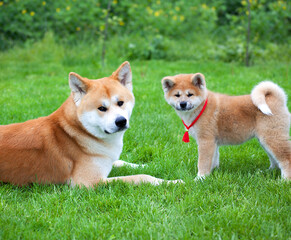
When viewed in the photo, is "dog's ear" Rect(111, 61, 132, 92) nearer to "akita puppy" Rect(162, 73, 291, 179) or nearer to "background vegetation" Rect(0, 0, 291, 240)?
"akita puppy" Rect(162, 73, 291, 179)

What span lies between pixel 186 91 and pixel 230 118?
1.77 ft

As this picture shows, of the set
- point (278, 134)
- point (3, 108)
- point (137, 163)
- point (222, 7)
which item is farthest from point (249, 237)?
point (222, 7)

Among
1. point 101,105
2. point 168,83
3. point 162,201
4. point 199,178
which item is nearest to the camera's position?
point 162,201

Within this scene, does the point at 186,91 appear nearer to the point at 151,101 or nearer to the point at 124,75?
the point at 124,75

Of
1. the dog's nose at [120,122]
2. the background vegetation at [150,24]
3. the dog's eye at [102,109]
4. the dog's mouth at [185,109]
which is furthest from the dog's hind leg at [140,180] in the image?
the background vegetation at [150,24]

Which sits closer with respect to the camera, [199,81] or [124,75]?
[124,75]

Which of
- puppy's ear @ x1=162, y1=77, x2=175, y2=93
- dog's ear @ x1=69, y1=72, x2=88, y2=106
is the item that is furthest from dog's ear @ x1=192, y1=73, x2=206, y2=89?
dog's ear @ x1=69, y1=72, x2=88, y2=106

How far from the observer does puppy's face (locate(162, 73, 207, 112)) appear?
357cm

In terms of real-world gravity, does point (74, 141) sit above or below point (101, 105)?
below

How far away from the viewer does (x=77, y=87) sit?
10.4ft

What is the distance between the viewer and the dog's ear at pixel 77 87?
3102mm

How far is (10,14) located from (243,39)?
7295mm

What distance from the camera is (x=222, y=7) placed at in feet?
38.2

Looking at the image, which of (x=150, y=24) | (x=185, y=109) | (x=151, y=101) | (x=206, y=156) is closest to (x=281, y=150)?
(x=206, y=156)
